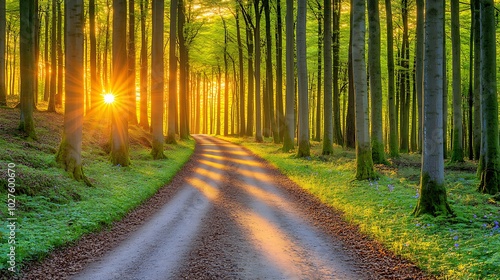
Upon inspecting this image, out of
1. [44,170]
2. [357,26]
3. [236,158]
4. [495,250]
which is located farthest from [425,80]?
[236,158]

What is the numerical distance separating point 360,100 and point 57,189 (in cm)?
1068

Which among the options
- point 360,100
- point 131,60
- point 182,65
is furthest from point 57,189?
point 182,65

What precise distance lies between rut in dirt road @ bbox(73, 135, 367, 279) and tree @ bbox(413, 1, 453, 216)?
2597mm

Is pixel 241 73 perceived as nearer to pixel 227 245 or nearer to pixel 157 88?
pixel 157 88

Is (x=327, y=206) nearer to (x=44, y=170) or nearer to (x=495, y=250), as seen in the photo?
(x=495, y=250)

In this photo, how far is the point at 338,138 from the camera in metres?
27.6

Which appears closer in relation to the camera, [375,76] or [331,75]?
[375,76]

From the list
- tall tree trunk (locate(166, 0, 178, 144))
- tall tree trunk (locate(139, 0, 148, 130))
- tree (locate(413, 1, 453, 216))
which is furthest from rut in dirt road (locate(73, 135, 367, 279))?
tall tree trunk (locate(139, 0, 148, 130))

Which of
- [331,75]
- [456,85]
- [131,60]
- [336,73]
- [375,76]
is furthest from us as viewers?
[336,73]

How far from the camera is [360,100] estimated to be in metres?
13.5

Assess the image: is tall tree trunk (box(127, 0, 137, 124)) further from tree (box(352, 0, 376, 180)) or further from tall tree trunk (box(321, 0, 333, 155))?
tree (box(352, 0, 376, 180))

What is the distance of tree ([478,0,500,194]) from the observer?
403 inches

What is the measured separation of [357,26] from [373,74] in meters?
3.01

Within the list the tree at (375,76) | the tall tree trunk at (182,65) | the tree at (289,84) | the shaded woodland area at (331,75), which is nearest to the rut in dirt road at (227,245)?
the shaded woodland area at (331,75)
